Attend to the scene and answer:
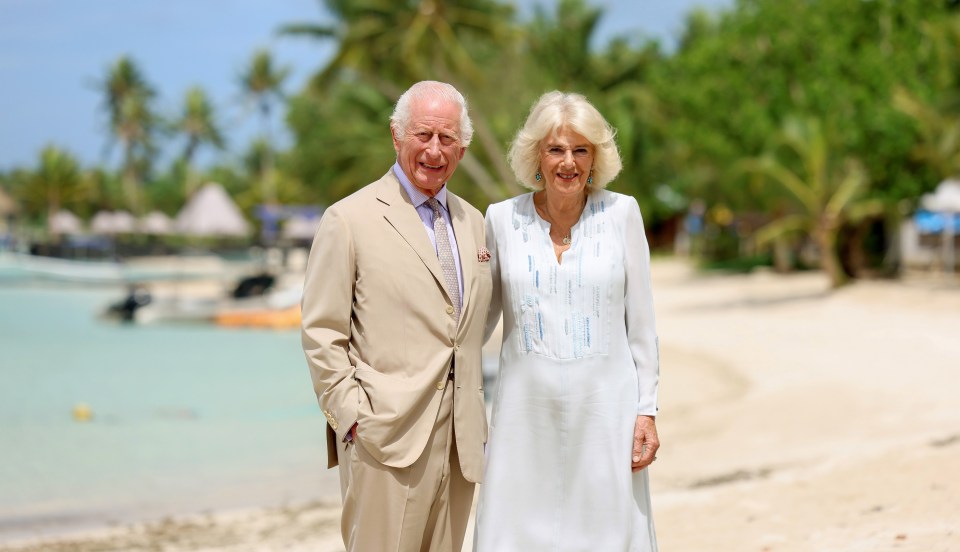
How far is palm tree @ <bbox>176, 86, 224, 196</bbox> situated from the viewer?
65.7m

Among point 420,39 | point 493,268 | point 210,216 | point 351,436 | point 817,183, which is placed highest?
point 420,39

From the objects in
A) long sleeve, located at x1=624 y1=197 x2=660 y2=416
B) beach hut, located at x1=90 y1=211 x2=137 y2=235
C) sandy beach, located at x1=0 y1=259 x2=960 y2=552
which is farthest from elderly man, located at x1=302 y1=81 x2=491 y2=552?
beach hut, located at x1=90 y1=211 x2=137 y2=235

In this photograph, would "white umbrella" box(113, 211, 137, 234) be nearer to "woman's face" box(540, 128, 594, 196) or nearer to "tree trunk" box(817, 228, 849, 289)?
"tree trunk" box(817, 228, 849, 289)

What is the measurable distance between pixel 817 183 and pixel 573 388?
16266 millimetres

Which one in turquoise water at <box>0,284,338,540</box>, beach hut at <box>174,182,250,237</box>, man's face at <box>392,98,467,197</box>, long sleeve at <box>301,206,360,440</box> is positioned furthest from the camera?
beach hut at <box>174,182,250,237</box>

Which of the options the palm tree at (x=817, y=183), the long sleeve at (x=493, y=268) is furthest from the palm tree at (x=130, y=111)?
the long sleeve at (x=493, y=268)

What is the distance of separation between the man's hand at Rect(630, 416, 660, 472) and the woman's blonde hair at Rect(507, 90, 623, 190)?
74cm

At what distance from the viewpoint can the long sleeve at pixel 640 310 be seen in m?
2.94

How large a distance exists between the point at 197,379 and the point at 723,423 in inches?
377

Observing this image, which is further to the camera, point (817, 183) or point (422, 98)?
point (817, 183)

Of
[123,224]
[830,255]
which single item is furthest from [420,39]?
[123,224]

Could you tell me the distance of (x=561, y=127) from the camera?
9.57 ft

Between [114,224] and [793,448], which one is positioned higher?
[114,224]

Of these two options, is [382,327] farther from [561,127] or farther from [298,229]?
[298,229]
